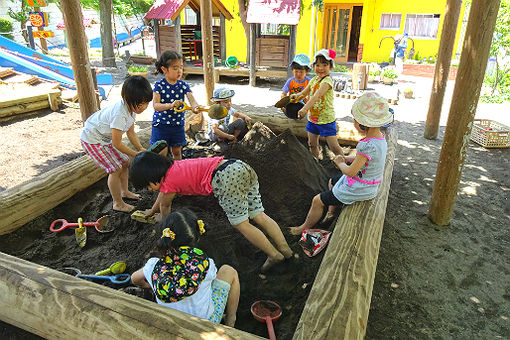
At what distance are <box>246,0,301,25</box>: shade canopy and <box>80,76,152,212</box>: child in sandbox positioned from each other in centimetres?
743

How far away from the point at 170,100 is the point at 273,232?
185 centimetres

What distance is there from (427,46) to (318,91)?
12.6 metres

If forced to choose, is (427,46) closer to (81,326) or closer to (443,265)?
(443,265)

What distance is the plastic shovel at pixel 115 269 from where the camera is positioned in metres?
2.43

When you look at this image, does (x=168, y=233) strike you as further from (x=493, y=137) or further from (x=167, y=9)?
(x=167, y=9)

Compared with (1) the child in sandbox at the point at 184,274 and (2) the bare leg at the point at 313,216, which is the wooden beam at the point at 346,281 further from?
(1) the child in sandbox at the point at 184,274

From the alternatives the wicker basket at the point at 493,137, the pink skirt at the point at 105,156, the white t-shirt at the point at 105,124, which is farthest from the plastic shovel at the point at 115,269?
the wicker basket at the point at 493,137

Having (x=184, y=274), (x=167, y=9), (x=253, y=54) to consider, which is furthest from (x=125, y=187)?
(x=167, y=9)

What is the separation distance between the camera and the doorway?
14953 mm

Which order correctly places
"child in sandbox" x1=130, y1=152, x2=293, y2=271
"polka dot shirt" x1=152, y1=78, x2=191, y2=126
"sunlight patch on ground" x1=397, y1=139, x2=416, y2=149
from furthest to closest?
"sunlight patch on ground" x1=397, y1=139, x2=416, y2=149, "polka dot shirt" x1=152, y1=78, x2=191, y2=126, "child in sandbox" x1=130, y1=152, x2=293, y2=271

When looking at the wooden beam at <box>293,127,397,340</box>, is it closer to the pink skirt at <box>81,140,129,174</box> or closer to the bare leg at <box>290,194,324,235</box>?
the bare leg at <box>290,194,324,235</box>

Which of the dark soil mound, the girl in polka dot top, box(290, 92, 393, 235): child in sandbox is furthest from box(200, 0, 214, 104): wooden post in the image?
box(290, 92, 393, 235): child in sandbox

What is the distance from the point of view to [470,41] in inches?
117

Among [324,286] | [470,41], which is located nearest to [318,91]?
[470,41]
